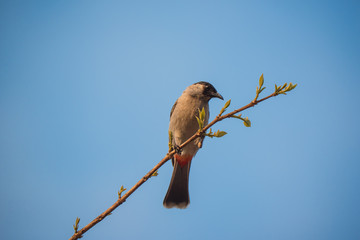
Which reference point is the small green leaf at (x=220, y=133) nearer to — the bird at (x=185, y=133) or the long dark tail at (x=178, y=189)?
the bird at (x=185, y=133)

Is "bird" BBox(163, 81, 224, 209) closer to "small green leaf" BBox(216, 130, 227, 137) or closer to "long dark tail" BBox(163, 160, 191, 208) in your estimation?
"long dark tail" BBox(163, 160, 191, 208)

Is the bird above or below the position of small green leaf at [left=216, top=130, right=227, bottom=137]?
above

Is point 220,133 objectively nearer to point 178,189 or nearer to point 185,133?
point 185,133

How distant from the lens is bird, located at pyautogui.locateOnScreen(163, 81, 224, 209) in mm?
→ 4590

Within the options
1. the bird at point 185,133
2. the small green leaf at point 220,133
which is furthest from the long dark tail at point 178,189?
the small green leaf at point 220,133

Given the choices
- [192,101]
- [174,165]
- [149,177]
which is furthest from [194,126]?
[149,177]

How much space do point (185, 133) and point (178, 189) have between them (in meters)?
1.05

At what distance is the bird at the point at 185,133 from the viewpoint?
4.59 metres

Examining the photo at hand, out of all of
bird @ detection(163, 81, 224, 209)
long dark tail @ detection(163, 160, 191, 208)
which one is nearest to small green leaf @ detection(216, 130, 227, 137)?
bird @ detection(163, 81, 224, 209)

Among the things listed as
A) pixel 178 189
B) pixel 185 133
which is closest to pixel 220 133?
pixel 185 133

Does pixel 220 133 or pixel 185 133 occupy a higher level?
pixel 185 133

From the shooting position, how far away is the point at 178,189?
4.84m

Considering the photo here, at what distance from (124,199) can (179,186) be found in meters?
2.85

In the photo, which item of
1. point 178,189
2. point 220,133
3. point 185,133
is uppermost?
point 185,133
